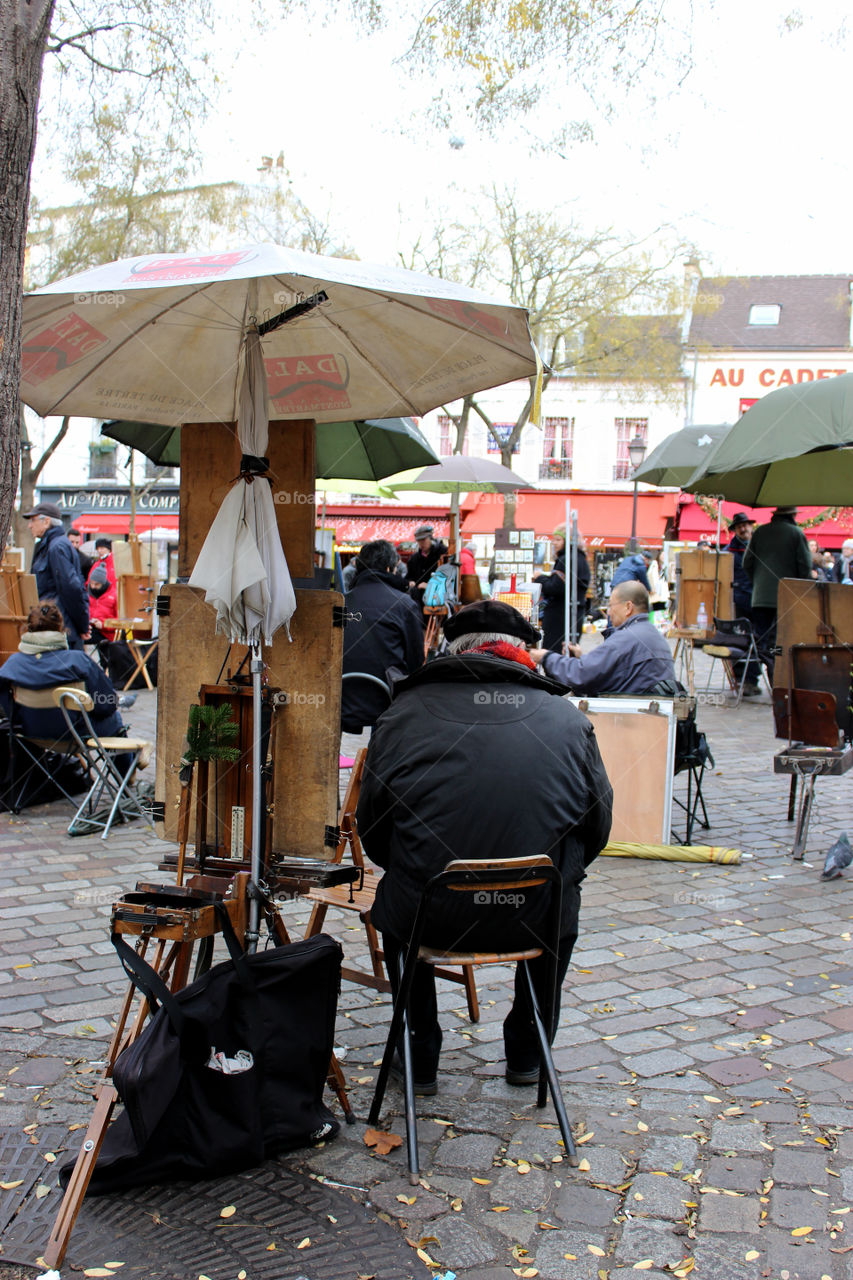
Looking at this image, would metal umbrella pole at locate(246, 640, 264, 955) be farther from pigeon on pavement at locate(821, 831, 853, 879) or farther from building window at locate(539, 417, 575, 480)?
building window at locate(539, 417, 575, 480)

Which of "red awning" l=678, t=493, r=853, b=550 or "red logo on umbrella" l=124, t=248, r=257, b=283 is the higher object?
"red awning" l=678, t=493, r=853, b=550

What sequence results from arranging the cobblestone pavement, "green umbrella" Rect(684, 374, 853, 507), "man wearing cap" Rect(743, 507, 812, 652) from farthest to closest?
"man wearing cap" Rect(743, 507, 812, 652)
"green umbrella" Rect(684, 374, 853, 507)
the cobblestone pavement

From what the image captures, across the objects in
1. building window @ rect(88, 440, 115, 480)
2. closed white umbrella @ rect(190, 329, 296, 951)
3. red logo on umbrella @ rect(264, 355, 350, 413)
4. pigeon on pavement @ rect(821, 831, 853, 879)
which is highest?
building window @ rect(88, 440, 115, 480)

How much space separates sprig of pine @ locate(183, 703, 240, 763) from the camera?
10.7ft

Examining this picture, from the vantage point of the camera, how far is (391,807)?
306cm

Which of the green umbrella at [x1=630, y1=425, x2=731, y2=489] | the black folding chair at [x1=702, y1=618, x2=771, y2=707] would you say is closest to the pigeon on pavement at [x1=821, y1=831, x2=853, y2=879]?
the green umbrella at [x1=630, y1=425, x2=731, y2=489]

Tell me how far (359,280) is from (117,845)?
4.09 metres

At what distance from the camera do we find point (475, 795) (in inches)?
117

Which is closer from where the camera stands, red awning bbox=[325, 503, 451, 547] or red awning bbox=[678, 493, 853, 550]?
red awning bbox=[678, 493, 853, 550]

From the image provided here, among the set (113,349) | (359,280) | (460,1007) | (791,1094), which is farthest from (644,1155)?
(113,349)

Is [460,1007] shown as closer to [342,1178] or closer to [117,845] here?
[342,1178]

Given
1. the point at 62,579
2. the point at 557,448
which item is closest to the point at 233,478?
the point at 62,579

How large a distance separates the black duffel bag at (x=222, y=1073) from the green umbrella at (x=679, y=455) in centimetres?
823

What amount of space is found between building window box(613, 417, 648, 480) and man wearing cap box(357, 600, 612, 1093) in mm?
33169
